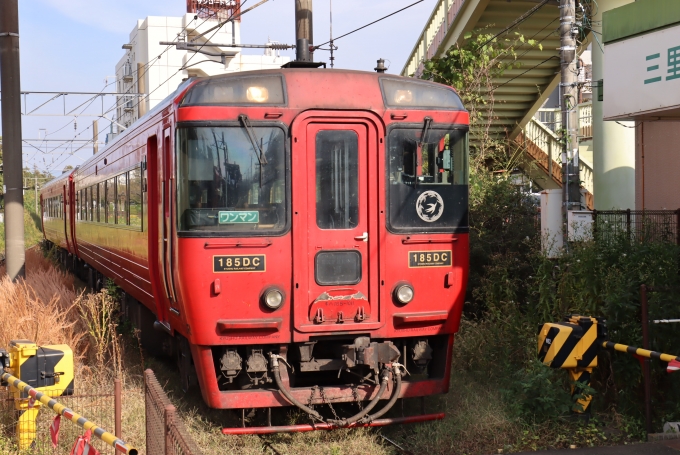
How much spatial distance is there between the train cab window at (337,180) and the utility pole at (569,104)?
5.06 m

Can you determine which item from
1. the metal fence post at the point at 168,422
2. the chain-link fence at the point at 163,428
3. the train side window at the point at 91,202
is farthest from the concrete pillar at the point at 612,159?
the metal fence post at the point at 168,422

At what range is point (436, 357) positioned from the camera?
748 centimetres

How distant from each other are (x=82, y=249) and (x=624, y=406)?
43.1 ft

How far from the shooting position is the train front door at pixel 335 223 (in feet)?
22.6

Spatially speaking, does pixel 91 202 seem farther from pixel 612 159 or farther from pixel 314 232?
pixel 314 232

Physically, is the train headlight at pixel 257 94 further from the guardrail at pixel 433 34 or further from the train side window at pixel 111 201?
the guardrail at pixel 433 34

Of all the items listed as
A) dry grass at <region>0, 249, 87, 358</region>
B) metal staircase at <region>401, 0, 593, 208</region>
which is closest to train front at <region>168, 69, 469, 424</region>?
dry grass at <region>0, 249, 87, 358</region>

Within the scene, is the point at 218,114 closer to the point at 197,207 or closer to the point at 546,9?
the point at 197,207

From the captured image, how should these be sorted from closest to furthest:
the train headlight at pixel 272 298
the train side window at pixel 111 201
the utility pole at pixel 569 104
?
the train headlight at pixel 272 298 → the utility pole at pixel 569 104 → the train side window at pixel 111 201

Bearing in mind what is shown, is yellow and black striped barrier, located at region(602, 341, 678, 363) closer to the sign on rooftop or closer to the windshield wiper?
Result: the windshield wiper

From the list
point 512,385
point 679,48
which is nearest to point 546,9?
point 679,48

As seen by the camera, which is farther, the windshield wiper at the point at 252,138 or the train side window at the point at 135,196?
the train side window at the point at 135,196

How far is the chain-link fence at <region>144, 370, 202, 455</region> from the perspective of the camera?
385 cm

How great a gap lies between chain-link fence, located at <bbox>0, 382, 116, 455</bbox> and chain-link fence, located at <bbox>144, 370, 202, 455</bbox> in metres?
1.04
